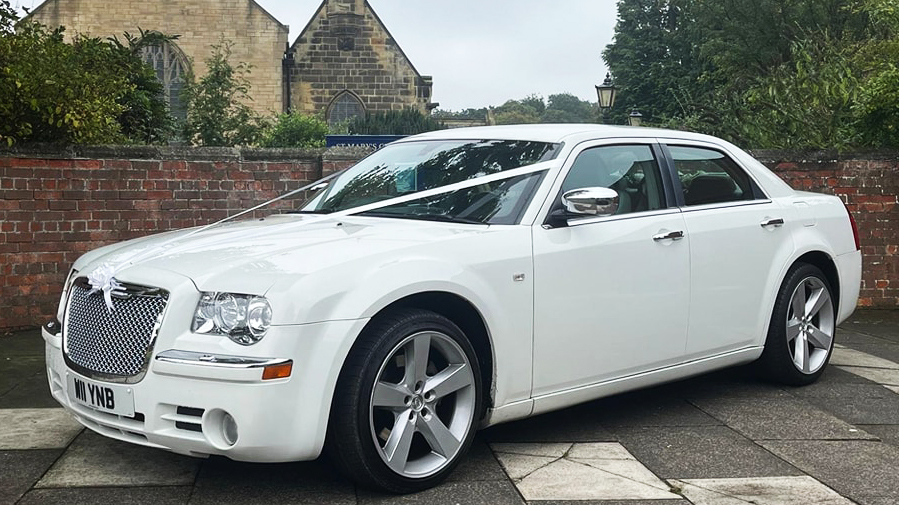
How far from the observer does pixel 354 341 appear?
13.1 ft

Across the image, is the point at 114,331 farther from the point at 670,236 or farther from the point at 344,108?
the point at 344,108

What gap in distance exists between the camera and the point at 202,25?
137 ft

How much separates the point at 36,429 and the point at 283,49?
1531 inches

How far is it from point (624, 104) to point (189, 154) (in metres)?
43.6

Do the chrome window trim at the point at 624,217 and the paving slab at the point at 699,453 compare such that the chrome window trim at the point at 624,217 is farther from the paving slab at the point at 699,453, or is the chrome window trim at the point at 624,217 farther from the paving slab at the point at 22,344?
the paving slab at the point at 22,344

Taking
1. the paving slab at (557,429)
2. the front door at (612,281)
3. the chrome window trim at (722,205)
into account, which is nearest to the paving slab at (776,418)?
the front door at (612,281)

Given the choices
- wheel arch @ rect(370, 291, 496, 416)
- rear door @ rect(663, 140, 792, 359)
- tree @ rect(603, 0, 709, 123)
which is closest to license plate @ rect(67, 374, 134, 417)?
wheel arch @ rect(370, 291, 496, 416)

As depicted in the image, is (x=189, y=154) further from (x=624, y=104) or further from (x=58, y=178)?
(x=624, y=104)

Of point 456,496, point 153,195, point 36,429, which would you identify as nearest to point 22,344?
point 153,195

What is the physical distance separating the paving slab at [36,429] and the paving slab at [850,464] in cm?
367

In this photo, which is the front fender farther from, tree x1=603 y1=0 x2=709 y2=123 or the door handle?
tree x1=603 y1=0 x2=709 y2=123

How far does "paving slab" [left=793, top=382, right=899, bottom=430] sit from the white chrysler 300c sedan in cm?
19

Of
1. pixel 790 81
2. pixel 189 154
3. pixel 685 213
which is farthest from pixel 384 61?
pixel 685 213

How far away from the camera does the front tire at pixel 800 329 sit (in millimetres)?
6125
